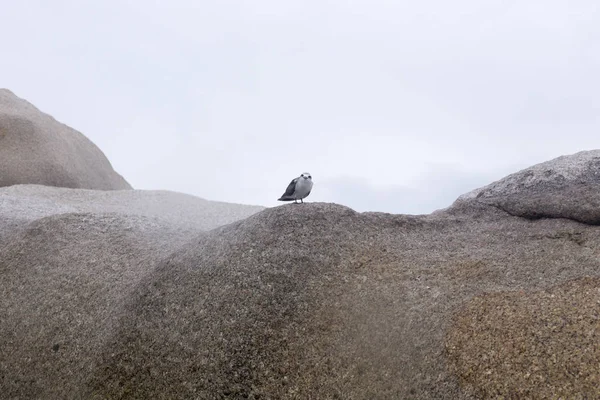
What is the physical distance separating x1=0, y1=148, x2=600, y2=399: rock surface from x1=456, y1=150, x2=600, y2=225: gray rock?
46 mm

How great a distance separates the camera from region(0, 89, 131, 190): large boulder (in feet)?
53.0

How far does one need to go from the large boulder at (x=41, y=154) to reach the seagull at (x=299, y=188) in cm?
1033

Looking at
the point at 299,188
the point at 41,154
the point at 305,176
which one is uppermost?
the point at 41,154

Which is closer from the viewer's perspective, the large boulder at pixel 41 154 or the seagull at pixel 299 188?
the seagull at pixel 299 188

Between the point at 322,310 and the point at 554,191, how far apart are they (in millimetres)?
3886

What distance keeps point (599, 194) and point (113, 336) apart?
19.6 ft

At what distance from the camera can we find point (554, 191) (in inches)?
314

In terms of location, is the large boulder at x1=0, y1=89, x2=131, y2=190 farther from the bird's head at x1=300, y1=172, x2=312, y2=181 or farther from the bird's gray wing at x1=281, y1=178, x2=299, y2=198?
the bird's head at x1=300, y1=172, x2=312, y2=181

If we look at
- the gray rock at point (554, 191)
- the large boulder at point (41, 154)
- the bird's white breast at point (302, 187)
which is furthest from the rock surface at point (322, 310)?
the large boulder at point (41, 154)

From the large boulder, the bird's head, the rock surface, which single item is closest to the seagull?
the bird's head

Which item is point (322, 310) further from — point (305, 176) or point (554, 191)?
point (554, 191)

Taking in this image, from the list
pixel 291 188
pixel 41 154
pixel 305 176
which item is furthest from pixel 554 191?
pixel 41 154

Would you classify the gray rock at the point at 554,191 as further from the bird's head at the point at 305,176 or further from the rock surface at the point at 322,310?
the bird's head at the point at 305,176

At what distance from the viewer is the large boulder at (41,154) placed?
16141 mm
